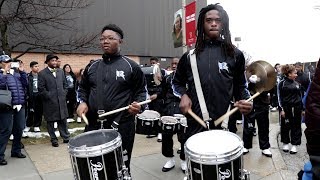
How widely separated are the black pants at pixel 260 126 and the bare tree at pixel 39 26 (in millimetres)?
6018

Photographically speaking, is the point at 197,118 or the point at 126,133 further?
the point at 126,133

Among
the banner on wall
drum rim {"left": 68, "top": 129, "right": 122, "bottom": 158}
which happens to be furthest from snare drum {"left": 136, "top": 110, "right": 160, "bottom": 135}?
the banner on wall

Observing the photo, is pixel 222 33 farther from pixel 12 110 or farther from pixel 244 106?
pixel 12 110

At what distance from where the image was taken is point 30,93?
8703 millimetres

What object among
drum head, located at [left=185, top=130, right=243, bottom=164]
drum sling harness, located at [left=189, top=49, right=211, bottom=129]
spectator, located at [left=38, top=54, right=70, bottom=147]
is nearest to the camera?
drum head, located at [left=185, top=130, right=243, bottom=164]

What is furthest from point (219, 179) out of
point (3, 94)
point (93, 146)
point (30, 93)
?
point (30, 93)

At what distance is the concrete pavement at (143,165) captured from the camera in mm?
5391

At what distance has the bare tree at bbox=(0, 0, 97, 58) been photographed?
366 inches

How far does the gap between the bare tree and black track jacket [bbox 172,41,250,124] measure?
23.4 ft

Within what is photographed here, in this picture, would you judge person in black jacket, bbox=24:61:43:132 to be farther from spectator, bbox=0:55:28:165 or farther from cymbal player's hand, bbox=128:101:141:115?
cymbal player's hand, bbox=128:101:141:115

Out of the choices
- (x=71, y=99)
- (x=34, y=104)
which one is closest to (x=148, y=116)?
(x=34, y=104)

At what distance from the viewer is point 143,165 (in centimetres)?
598

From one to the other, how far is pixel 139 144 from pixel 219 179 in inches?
207

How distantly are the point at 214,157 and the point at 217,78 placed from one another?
2.81 ft
